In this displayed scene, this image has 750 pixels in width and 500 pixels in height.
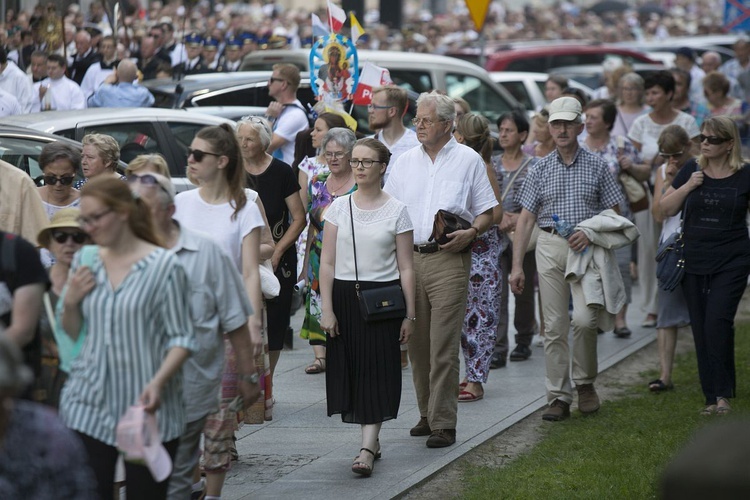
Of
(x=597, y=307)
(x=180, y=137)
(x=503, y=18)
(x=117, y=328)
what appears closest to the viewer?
(x=117, y=328)

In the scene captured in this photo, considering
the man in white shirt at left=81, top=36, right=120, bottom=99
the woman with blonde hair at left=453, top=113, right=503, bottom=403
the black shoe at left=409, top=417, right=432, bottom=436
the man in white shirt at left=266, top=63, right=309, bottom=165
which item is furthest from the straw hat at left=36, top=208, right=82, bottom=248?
the man in white shirt at left=81, top=36, right=120, bottom=99

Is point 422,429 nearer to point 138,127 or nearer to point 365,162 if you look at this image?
point 365,162

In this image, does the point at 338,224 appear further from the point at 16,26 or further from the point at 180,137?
the point at 16,26

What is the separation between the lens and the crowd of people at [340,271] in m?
4.44

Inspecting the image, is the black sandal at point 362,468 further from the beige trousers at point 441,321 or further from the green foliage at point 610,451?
the beige trousers at point 441,321

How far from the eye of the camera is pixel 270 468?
22.5 ft

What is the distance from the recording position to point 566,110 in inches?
315

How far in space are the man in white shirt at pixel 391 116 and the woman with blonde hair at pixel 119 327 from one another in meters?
4.65

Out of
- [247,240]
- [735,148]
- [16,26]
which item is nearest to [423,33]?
[16,26]

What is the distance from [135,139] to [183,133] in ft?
1.75

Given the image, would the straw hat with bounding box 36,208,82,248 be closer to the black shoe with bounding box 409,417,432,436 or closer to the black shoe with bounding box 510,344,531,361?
the black shoe with bounding box 409,417,432,436

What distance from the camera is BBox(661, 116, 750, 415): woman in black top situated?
7.97 m

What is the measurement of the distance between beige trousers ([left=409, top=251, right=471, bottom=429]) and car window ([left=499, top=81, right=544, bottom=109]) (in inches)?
492

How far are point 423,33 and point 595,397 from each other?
2215cm
